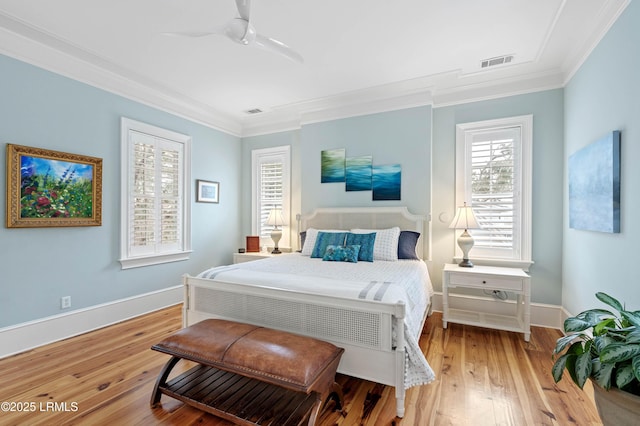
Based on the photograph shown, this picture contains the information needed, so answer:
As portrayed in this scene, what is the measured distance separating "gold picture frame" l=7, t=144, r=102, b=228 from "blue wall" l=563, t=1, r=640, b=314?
4.67m

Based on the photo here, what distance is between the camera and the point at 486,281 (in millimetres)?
3035

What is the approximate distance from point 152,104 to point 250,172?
182 centimetres

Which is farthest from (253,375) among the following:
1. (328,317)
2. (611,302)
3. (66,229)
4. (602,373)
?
(66,229)

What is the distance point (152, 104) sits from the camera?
3.76 meters

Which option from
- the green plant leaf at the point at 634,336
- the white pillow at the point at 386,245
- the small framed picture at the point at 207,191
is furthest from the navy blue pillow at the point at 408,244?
the small framed picture at the point at 207,191

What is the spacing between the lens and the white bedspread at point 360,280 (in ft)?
6.12

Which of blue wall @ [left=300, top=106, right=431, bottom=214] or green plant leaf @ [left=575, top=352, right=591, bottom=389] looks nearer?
green plant leaf @ [left=575, top=352, right=591, bottom=389]

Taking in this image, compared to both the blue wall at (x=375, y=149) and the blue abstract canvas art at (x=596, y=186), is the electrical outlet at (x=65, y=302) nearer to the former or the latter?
the blue wall at (x=375, y=149)

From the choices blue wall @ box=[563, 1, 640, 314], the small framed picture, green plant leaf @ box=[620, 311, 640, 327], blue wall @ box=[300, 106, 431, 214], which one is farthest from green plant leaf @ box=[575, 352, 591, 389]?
the small framed picture

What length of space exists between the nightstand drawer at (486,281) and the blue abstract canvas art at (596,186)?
77 centimetres

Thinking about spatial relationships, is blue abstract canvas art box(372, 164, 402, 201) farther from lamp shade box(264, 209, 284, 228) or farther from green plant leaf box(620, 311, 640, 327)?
green plant leaf box(620, 311, 640, 327)

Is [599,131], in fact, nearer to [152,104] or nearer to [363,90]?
[363,90]

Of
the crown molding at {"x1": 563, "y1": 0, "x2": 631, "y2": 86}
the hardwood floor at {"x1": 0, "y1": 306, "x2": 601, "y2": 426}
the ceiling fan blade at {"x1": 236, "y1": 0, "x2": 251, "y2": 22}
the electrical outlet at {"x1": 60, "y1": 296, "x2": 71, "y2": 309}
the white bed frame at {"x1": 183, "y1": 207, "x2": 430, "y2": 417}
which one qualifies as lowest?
the hardwood floor at {"x1": 0, "y1": 306, "x2": 601, "y2": 426}

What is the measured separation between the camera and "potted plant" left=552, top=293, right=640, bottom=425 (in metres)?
1.20
